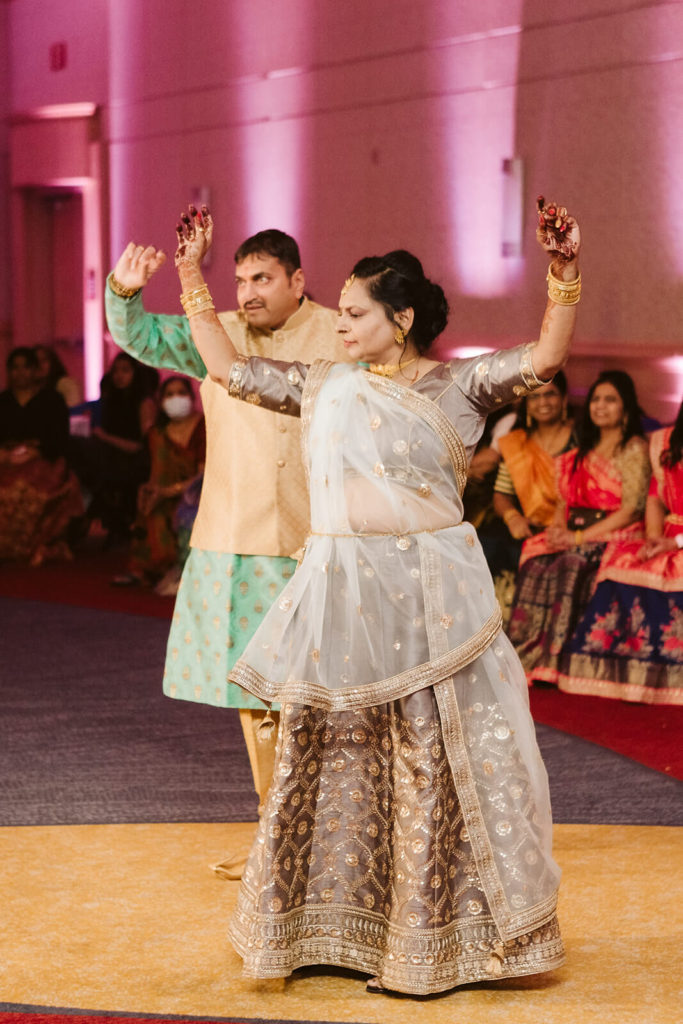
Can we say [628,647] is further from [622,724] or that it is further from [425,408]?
[425,408]

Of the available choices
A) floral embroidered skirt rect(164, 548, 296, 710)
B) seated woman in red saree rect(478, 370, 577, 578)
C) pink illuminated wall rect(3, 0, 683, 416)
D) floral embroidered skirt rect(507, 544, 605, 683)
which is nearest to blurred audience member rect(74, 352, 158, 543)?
pink illuminated wall rect(3, 0, 683, 416)

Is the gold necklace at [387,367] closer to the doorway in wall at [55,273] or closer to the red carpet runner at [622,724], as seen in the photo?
the red carpet runner at [622,724]

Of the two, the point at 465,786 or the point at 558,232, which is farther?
the point at 465,786

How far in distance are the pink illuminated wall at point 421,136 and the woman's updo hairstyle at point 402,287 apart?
170 inches

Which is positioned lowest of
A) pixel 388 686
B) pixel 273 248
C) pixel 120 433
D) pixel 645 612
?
pixel 645 612

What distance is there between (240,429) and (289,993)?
4.19 ft

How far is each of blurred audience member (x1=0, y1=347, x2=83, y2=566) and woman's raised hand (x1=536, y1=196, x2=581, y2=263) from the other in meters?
6.78

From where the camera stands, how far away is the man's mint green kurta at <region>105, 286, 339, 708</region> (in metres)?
3.48

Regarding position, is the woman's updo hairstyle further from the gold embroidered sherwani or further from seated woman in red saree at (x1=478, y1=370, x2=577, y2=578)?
seated woman in red saree at (x1=478, y1=370, x2=577, y2=578)

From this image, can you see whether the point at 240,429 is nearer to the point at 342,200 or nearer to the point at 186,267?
the point at 186,267

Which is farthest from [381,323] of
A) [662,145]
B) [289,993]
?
[662,145]

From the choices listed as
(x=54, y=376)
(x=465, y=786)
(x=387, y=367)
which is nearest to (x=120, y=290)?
(x=387, y=367)

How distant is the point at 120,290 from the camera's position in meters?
3.27

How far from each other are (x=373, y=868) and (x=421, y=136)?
20.7 feet
